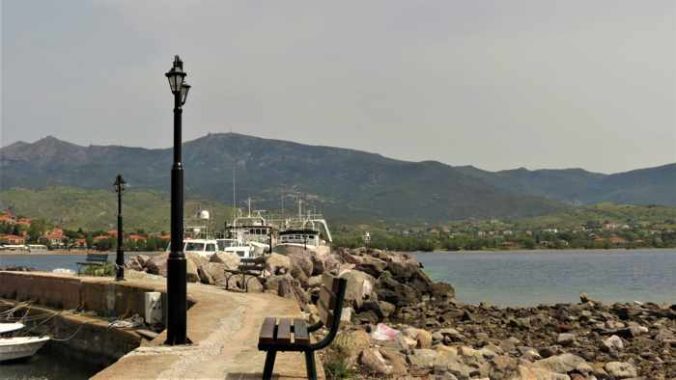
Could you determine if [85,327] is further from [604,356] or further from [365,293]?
[365,293]

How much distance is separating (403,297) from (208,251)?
38.0ft

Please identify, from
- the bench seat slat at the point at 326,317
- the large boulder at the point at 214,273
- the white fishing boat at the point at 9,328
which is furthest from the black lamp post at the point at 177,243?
the large boulder at the point at 214,273

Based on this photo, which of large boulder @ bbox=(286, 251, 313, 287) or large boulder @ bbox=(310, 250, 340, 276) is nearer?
large boulder @ bbox=(286, 251, 313, 287)

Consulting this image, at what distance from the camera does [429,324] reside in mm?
25609

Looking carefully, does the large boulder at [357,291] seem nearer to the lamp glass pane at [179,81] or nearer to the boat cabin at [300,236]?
the lamp glass pane at [179,81]

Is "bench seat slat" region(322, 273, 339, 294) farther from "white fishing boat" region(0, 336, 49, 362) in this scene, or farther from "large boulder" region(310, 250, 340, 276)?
"large boulder" region(310, 250, 340, 276)

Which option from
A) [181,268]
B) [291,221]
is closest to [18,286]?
[181,268]

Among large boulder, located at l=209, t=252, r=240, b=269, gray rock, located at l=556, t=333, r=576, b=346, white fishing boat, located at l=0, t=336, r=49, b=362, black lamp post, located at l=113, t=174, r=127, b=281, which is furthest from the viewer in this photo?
large boulder, located at l=209, t=252, r=240, b=269

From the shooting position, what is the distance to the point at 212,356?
970 cm

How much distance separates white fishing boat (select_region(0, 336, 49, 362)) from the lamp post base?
9.40 meters

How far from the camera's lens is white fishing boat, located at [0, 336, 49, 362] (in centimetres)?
1792

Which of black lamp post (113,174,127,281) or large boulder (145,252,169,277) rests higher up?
black lamp post (113,174,127,281)

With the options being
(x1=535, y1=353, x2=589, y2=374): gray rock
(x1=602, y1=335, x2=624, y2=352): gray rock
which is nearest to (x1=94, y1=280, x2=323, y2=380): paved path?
(x1=535, y1=353, x2=589, y2=374): gray rock

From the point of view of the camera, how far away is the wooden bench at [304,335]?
741cm
